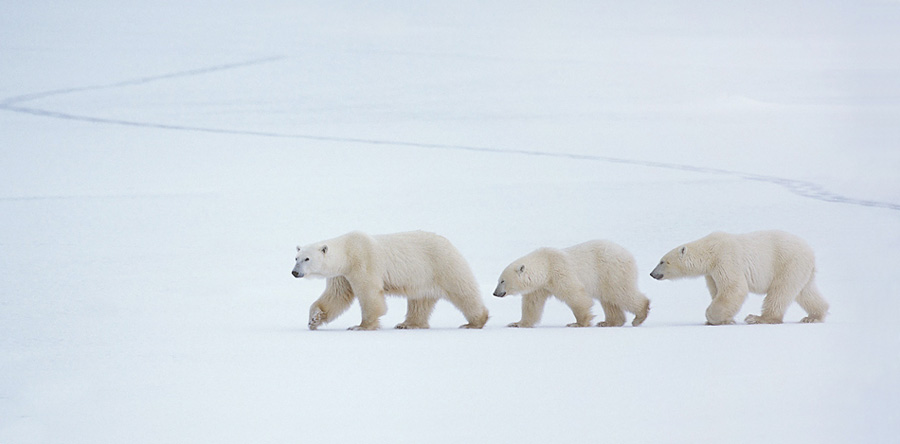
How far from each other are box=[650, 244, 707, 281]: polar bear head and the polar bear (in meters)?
0.15

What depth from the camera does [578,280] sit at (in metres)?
4.46

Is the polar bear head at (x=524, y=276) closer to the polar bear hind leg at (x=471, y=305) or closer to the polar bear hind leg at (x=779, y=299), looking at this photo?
the polar bear hind leg at (x=471, y=305)

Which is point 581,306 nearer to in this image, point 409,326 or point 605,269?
point 605,269

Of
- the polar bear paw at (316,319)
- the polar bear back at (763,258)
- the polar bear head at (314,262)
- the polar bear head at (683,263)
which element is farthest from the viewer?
the polar bear head at (683,263)

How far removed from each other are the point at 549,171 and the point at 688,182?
107 cm

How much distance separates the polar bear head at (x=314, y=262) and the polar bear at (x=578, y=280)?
31.3 inches

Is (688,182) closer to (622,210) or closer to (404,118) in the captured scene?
(622,210)

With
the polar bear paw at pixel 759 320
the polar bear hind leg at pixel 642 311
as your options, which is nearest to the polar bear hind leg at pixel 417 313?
the polar bear hind leg at pixel 642 311

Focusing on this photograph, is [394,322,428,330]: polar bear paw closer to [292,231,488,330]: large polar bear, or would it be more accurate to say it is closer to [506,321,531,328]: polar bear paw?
[292,231,488,330]: large polar bear

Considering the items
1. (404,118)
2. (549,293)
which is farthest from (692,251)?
(404,118)

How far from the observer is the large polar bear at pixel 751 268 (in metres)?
4.34

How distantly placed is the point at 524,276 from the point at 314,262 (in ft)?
3.05

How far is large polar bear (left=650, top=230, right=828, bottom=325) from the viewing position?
171 inches

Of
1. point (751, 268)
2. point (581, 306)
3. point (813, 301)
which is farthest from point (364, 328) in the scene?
point (813, 301)
